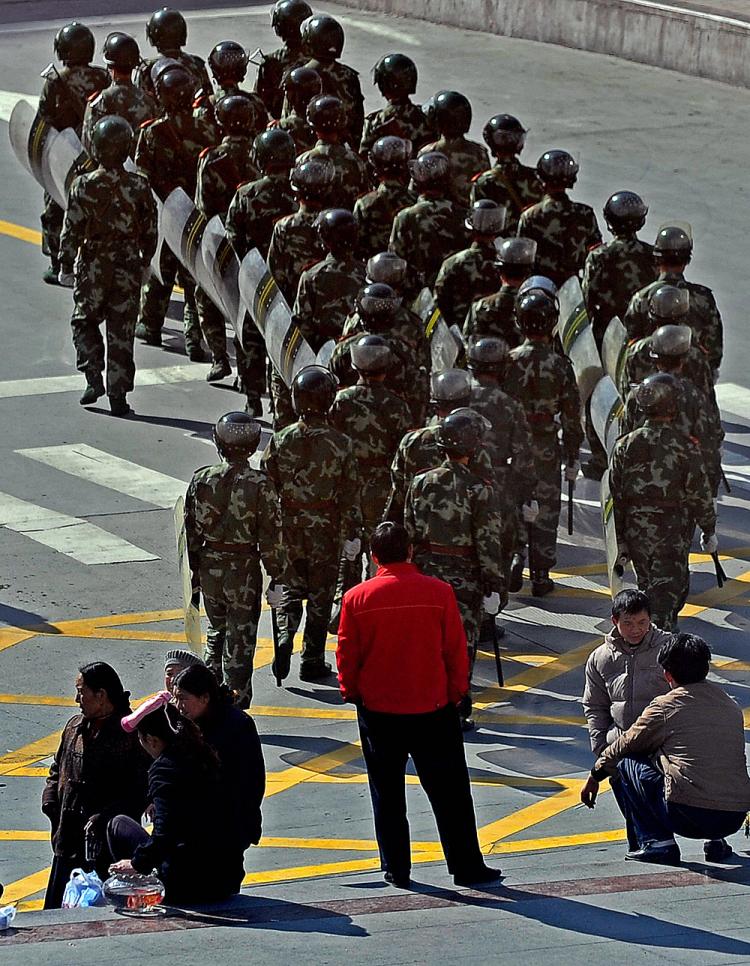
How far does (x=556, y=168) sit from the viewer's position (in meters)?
16.1

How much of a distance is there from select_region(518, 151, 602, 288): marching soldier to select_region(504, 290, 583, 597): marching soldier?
7.53ft

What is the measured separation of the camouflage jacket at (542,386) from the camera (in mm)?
14047

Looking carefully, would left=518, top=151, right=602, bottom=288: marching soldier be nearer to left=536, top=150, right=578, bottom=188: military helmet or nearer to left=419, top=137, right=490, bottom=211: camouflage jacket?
left=536, top=150, right=578, bottom=188: military helmet

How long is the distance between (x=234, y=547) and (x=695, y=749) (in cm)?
348

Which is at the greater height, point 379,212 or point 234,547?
point 379,212

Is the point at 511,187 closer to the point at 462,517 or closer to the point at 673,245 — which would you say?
the point at 673,245

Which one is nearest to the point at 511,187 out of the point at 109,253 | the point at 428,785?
the point at 109,253

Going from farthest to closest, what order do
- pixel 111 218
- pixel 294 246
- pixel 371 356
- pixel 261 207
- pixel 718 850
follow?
pixel 111 218 → pixel 261 207 → pixel 294 246 → pixel 371 356 → pixel 718 850

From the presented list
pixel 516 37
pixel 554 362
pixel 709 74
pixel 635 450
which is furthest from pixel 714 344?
pixel 516 37

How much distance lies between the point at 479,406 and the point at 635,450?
3.66ft

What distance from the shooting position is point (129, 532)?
50.9ft

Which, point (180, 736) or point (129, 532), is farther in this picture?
point (129, 532)

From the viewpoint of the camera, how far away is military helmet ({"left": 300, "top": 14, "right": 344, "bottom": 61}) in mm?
19266

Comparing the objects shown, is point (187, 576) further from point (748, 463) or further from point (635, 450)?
point (748, 463)
